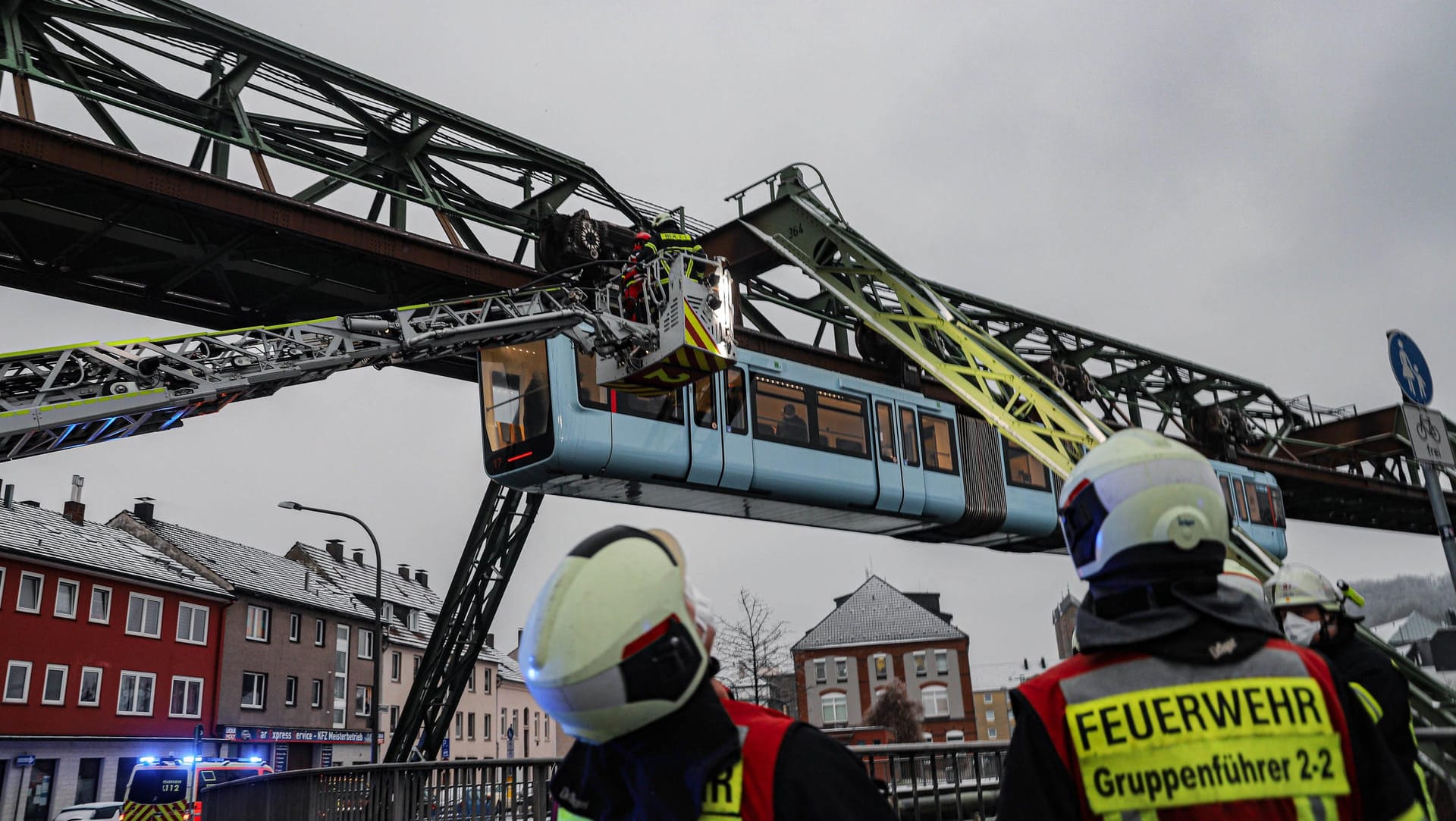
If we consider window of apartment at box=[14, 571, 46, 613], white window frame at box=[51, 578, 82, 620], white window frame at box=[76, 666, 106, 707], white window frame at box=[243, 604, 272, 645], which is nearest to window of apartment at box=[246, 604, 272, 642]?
white window frame at box=[243, 604, 272, 645]

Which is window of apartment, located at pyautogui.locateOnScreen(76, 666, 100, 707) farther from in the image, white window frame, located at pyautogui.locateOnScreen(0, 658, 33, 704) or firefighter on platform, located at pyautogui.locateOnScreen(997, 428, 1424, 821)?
firefighter on platform, located at pyautogui.locateOnScreen(997, 428, 1424, 821)

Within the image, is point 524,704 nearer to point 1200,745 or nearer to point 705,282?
point 705,282

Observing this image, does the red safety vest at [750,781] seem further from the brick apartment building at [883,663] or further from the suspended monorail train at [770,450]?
the brick apartment building at [883,663]

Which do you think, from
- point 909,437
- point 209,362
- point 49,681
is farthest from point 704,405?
point 49,681

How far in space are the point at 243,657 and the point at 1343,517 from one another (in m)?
40.8

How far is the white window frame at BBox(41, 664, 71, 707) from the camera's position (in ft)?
112

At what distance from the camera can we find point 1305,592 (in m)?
4.43

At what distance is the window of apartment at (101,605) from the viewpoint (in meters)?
36.7

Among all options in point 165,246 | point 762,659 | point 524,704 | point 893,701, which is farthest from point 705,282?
point 524,704

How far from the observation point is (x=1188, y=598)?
2217 mm

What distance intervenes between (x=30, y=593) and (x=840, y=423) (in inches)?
1170

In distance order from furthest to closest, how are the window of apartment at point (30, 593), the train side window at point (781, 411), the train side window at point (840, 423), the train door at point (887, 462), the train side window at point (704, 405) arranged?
1. the window of apartment at point (30, 593)
2. the train door at point (887, 462)
3. the train side window at point (840, 423)
4. the train side window at point (781, 411)
5. the train side window at point (704, 405)

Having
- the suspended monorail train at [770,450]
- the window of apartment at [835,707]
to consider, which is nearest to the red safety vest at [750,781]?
the suspended monorail train at [770,450]

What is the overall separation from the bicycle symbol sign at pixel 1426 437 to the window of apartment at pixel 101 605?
39.6 metres
